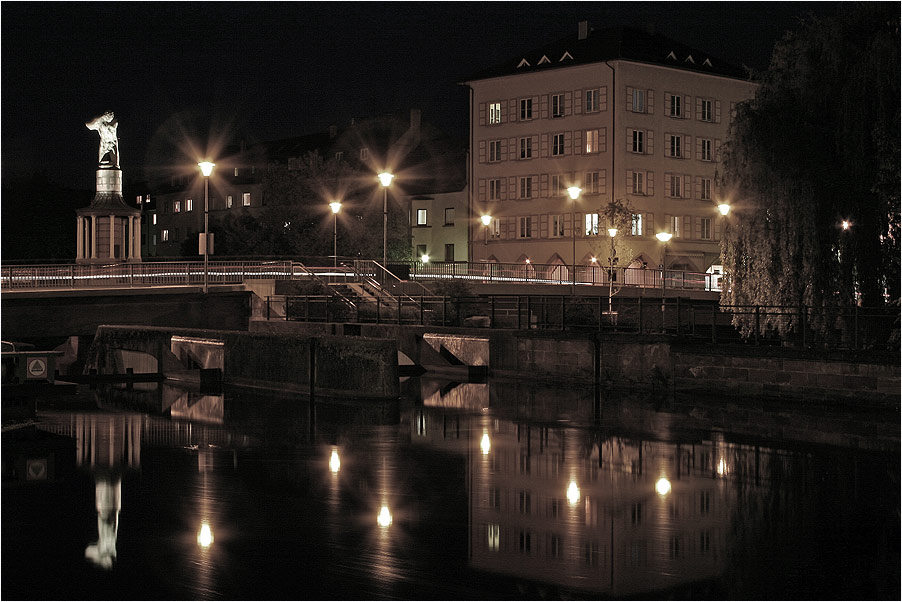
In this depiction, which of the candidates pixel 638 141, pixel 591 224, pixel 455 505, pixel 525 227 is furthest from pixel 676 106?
pixel 455 505

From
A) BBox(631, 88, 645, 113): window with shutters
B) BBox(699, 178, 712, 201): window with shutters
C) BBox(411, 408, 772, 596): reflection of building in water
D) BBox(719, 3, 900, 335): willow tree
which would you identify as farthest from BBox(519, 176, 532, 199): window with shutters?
BBox(411, 408, 772, 596): reflection of building in water

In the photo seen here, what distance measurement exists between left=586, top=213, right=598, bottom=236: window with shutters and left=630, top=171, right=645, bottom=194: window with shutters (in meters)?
2.84

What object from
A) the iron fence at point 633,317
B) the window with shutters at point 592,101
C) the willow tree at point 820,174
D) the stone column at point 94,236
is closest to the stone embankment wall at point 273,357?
the iron fence at point 633,317

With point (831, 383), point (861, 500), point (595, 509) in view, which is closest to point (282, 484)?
point (595, 509)

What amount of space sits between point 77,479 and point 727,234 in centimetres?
1667

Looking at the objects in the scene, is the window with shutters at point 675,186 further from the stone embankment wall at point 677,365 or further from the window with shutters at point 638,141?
the stone embankment wall at point 677,365

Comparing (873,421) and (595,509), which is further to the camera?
(873,421)

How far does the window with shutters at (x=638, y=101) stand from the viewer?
78312 mm

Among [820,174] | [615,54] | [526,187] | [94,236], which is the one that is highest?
[615,54]

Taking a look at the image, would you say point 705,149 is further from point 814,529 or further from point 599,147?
point 814,529

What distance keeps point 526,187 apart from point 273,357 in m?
56.1

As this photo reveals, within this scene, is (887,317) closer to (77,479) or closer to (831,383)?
(831,383)

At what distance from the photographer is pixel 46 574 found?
10508 millimetres

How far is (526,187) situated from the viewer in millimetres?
82625
